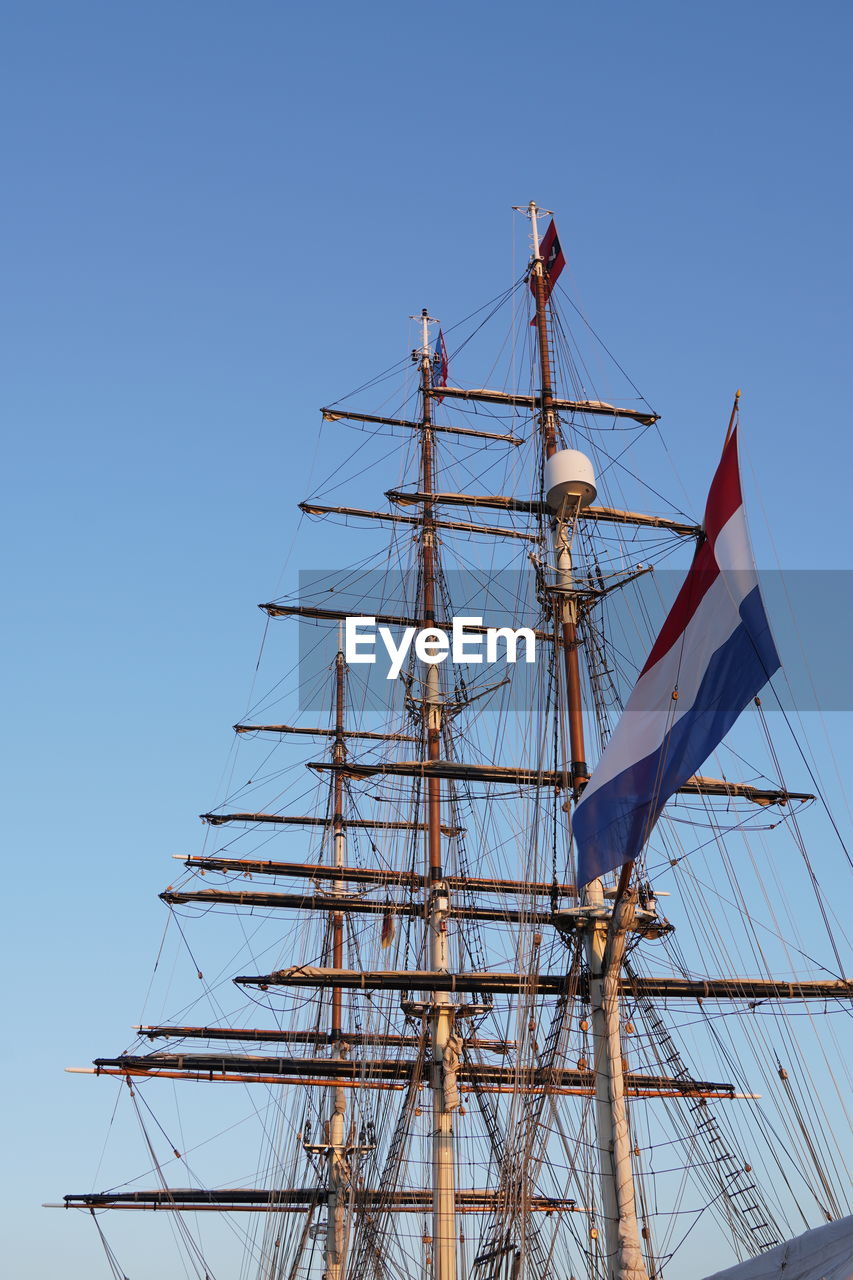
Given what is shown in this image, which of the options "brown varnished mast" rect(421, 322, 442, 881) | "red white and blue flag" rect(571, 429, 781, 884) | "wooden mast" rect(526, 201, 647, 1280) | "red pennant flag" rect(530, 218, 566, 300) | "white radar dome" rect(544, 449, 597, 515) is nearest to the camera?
"red white and blue flag" rect(571, 429, 781, 884)

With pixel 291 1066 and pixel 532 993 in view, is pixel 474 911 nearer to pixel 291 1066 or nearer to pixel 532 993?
pixel 291 1066

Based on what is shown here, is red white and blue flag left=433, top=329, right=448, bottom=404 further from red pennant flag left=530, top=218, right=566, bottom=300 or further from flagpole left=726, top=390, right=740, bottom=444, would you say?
flagpole left=726, top=390, right=740, bottom=444

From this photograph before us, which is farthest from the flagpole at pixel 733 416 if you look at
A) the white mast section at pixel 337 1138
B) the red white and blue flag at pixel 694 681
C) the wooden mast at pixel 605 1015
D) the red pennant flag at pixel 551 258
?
the white mast section at pixel 337 1138

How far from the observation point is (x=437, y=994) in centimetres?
3378

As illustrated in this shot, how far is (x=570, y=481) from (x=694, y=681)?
8405 millimetres

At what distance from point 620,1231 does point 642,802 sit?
20.8ft

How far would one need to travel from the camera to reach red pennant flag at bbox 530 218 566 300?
3047 centimetres

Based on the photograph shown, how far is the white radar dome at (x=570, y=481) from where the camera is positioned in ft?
85.2

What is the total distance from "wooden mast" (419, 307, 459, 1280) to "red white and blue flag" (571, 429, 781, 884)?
1359cm

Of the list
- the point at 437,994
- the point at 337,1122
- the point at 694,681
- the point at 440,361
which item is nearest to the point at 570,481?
the point at 694,681

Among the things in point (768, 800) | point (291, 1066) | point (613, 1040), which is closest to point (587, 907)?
point (613, 1040)

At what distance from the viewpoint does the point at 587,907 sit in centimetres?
2266

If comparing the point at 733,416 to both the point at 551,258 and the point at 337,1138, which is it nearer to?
the point at 551,258

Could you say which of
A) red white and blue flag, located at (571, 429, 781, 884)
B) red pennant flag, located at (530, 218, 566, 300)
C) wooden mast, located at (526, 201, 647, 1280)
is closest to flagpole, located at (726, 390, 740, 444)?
red white and blue flag, located at (571, 429, 781, 884)
